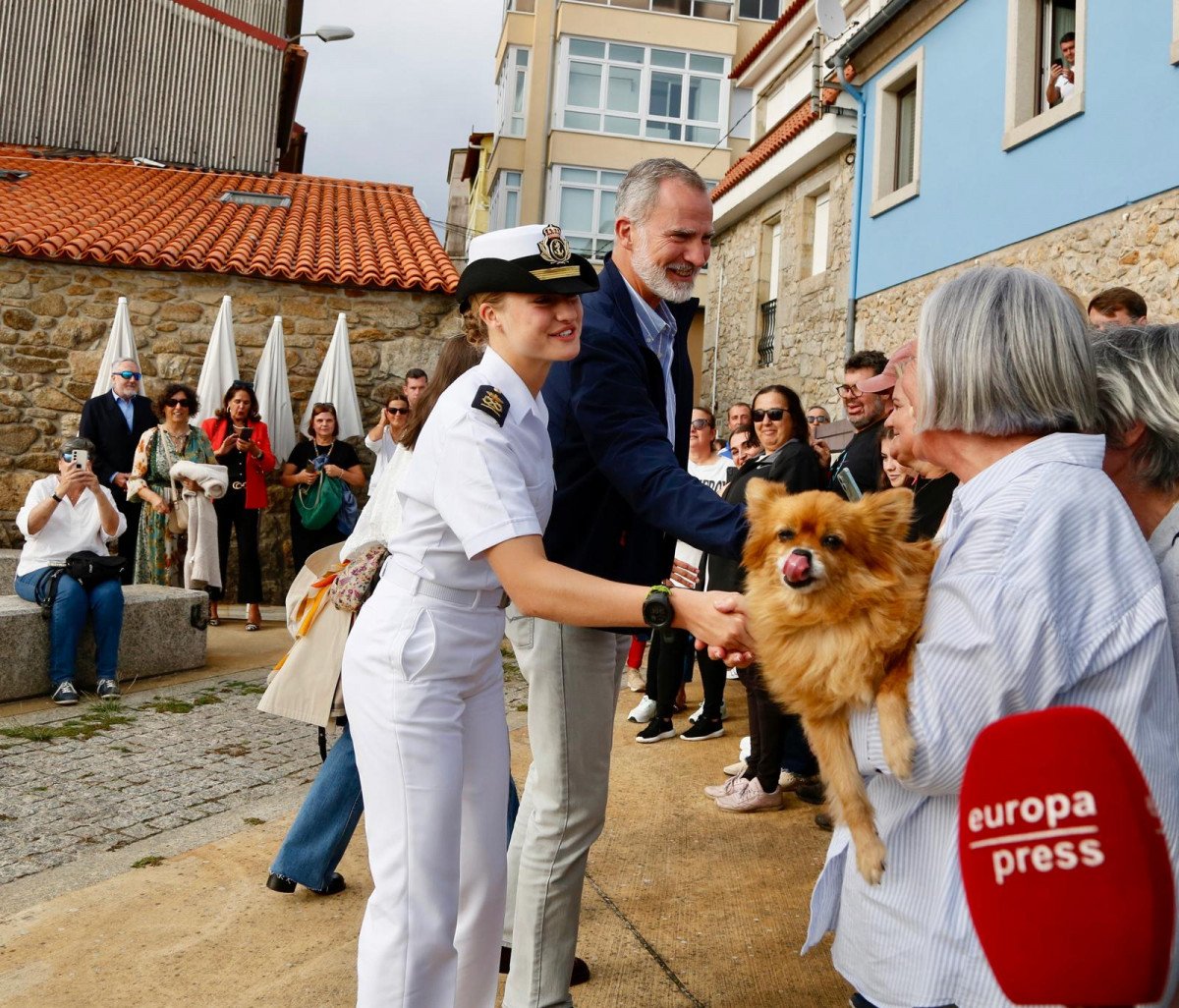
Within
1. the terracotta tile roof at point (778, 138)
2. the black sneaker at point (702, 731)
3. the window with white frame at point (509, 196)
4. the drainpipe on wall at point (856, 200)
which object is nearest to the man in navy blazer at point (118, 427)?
the black sneaker at point (702, 731)

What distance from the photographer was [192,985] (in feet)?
10.7

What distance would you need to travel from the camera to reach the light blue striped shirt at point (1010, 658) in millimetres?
1463

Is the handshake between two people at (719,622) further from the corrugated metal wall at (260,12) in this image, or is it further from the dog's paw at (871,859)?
the corrugated metal wall at (260,12)

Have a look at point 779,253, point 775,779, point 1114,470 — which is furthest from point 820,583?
point 779,253

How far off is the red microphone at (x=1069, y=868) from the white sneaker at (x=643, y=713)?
598 centimetres

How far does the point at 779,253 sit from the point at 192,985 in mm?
18449

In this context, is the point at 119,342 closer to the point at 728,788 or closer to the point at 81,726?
the point at 81,726

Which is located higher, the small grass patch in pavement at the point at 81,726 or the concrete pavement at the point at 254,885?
the small grass patch in pavement at the point at 81,726

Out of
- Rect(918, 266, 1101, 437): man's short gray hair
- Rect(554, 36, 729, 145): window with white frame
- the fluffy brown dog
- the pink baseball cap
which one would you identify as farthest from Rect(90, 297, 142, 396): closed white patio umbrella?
Rect(554, 36, 729, 145): window with white frame

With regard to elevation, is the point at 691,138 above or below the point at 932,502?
above

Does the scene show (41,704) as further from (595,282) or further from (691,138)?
(691,138)

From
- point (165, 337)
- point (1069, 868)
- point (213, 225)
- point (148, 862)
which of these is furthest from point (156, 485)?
point (1069, 868)

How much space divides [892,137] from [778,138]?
142 inches

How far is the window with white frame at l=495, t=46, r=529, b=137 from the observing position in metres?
29.5
